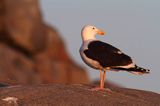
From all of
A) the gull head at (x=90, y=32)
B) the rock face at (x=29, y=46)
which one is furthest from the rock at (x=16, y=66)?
the gull head at (x=90, y=32)

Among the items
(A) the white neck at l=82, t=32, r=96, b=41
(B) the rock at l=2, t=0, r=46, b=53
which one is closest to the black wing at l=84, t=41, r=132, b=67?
(A) the white neck at l=82, t=32, r=96, b=41

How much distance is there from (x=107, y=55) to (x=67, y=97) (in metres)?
1.57

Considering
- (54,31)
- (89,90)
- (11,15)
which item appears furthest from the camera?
(54,31)

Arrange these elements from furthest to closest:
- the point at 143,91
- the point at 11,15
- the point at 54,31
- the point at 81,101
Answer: the point at 54,31 → the point at 11,15 → the point at 143,91 → the point at 81,101

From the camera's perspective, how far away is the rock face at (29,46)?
5088cm

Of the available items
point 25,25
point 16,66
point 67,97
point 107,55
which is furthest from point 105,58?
point 25,25

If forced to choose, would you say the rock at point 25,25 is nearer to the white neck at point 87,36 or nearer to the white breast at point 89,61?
the white neck at point 87,36

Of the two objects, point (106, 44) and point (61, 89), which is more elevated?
point (106, 44)

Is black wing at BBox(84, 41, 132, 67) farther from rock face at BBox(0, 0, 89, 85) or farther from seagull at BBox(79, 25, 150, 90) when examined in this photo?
rock face at BBox(0, 0, 89, 85)

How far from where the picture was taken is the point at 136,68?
15609 millimetres

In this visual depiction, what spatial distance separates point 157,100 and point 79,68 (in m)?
45.1

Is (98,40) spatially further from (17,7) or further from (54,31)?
(54,31)

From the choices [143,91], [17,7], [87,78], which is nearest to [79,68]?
[87,78]

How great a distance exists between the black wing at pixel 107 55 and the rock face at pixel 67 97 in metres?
0.73
